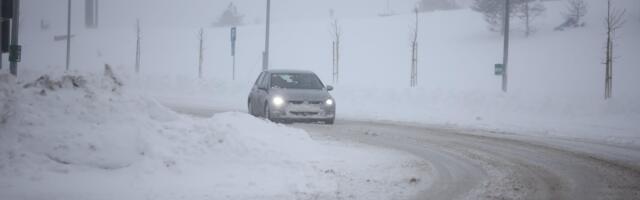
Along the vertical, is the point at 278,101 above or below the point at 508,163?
above

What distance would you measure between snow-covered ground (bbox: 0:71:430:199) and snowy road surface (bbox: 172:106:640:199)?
621 mm

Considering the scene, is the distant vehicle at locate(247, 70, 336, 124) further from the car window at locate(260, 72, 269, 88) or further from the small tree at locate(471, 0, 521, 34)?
the small tree at locate(471, 0, 521, 34)

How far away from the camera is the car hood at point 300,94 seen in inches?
608

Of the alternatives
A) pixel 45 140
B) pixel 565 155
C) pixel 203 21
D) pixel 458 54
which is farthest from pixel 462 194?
pixel 203 21

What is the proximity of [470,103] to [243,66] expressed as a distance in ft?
110

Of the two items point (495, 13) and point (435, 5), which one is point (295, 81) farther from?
point (435, 5)

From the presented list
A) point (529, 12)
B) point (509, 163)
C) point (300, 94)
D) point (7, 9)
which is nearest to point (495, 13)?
point (529, 12)

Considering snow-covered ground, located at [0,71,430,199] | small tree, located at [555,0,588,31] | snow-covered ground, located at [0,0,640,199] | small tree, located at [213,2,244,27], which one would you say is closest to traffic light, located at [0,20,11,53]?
snow-covered ground, located at [0,0,640,199]

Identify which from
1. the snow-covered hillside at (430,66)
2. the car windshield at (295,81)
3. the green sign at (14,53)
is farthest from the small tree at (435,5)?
the green sign at (14,53)

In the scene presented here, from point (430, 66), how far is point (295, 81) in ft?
95.1

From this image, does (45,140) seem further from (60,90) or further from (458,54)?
(458,54)

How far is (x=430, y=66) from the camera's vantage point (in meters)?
44.4

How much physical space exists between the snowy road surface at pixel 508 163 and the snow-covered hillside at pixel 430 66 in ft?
6.83

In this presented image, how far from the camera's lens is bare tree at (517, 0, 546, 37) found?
1976 inches
